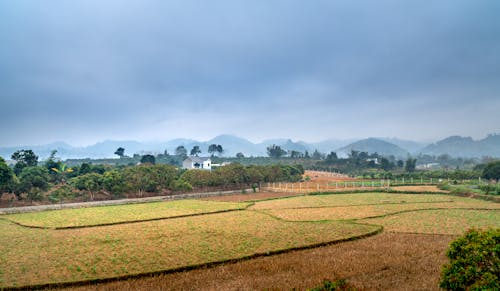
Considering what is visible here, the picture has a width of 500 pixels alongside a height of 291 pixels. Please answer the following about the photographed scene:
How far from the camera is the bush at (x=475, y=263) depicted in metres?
8.76

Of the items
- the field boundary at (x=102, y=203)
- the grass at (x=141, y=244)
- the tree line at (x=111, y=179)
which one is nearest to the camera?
the grass at (x=141, y=244)

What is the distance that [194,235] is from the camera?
2138 centimetres

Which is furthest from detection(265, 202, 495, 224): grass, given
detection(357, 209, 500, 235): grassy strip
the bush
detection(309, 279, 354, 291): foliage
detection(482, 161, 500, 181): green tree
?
detection(482, 161, 500, 181): green tree

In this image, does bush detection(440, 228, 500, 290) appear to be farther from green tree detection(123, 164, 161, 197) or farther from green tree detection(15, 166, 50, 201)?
green tree detection(15, 166, 50, 201)

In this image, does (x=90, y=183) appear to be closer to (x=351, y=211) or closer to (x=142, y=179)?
(x=142, y=179)

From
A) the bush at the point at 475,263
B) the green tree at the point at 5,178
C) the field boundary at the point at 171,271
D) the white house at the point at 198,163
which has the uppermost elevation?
the white house at the point at 198,163

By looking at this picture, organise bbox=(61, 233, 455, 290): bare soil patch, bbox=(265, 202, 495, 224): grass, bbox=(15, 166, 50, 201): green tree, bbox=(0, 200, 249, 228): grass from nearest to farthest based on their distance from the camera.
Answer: bbox=(61, 233, 455, 290): bare soil patch → bbox=(0, 200, 249, 228): grass → bbox=(265, 202, 495, 224): grass → bbox=(15, 166, 50, 201): green tree

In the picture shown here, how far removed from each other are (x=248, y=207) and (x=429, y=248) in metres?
21.1

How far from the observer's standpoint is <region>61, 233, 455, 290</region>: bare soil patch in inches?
499

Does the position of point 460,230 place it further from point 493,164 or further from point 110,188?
point 493,164

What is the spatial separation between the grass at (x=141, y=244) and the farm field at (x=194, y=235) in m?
0.05

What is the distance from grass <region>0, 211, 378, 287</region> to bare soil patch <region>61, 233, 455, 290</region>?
1232 mm

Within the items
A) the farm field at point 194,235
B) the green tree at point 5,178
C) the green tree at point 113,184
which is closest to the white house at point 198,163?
the green tree at point 113,184

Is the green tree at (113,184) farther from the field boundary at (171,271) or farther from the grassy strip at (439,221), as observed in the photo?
the field boundary at (171,271)
